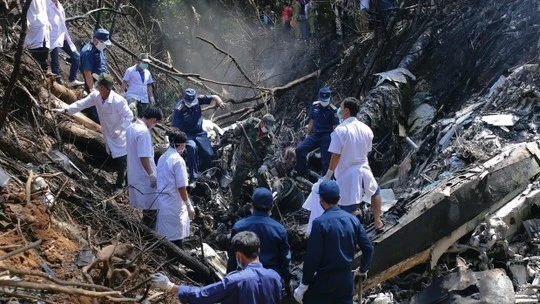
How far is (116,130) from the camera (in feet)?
25.6

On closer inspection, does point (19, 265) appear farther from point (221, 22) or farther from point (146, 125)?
point (221, 22)

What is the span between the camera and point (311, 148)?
897 cm

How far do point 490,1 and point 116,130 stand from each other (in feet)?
24.4

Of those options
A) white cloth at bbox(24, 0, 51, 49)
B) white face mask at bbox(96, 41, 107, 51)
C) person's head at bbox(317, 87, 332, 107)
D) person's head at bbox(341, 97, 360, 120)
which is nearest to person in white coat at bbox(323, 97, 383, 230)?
person's head at bbox(341, 97, 360, 120)

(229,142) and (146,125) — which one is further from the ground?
(146,125)

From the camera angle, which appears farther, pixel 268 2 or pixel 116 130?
pixel 268 2

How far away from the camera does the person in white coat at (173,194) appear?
662cm

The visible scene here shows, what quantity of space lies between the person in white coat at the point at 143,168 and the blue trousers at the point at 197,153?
1.69 meters

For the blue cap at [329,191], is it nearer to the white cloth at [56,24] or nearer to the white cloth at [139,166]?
the white cloth at [139,166]

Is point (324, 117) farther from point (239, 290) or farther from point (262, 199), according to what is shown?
point (239, 290)

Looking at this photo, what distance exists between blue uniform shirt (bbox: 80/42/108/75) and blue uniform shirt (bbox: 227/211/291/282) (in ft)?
15.4

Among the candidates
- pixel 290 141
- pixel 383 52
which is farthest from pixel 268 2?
pixel 290 141

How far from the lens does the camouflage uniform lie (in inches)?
341

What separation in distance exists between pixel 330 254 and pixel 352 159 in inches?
73.3
